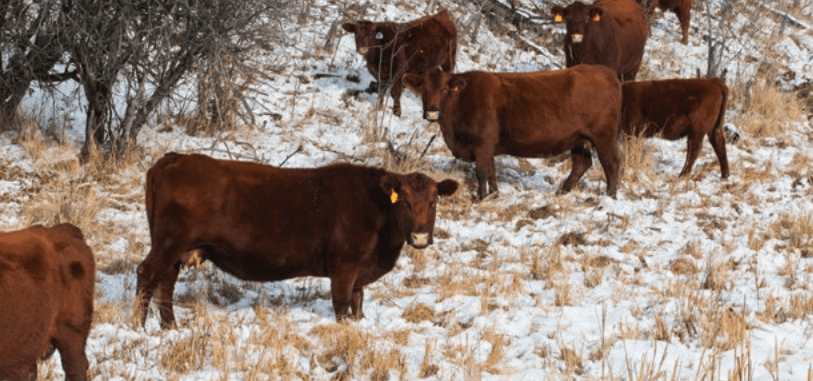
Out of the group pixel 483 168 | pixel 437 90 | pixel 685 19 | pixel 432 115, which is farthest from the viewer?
pixel 685 19

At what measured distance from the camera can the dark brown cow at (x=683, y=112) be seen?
1112 centimetres

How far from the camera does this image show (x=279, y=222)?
6.92 metres

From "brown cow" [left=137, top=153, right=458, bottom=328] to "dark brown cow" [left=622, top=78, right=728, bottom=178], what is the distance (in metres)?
4.98

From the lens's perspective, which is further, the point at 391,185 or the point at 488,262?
the point at 488,262

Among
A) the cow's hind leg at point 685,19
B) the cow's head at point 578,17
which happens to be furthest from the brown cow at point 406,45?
the cow's hind leg at point 685,19

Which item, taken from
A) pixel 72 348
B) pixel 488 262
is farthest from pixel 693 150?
pixel 72 348

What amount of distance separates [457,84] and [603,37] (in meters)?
3.65

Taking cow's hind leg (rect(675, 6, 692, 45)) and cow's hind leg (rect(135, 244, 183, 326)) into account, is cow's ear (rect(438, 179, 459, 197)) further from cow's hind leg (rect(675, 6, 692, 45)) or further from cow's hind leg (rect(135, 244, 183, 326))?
cow's hind leg (rect(675, 6, 692, 45))

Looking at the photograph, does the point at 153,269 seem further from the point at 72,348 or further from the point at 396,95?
the point at 396,95

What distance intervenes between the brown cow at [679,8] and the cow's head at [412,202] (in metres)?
10.7

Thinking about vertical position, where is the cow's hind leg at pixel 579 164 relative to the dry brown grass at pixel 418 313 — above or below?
above

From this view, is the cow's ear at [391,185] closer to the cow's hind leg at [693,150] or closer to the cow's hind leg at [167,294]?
the cow's hind leg at [167,294]

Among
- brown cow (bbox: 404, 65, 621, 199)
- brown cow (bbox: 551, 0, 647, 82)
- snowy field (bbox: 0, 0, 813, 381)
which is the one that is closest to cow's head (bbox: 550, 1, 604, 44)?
brown cow (bbox: 551, 0, 647, 82)

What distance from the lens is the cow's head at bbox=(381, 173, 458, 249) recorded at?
272 inches
